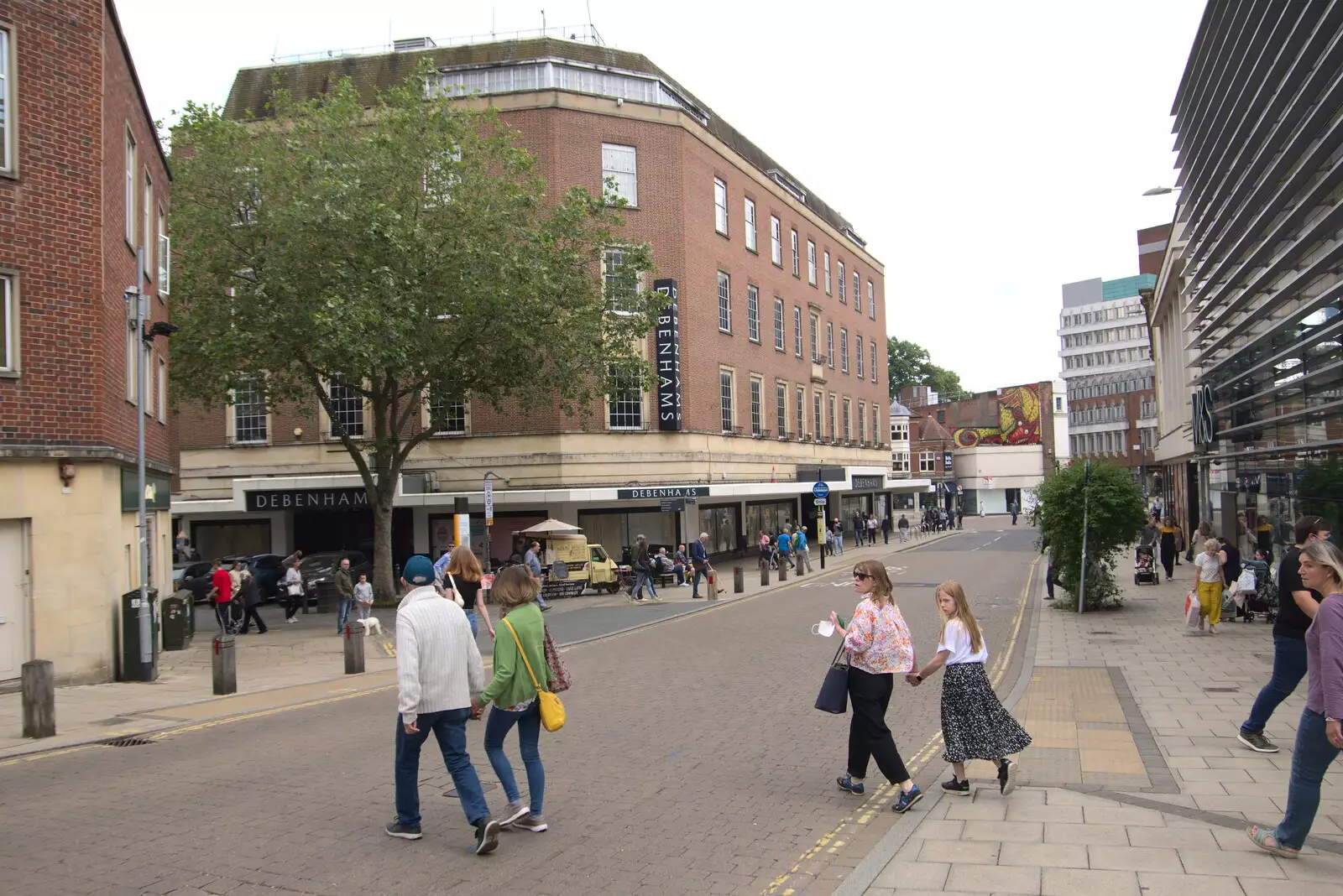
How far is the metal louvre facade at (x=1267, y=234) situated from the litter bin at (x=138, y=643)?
53.3ft

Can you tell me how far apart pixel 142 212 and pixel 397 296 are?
5.15 metres

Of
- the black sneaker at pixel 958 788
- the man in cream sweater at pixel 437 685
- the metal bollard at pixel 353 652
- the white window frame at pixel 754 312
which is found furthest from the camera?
the white window frame at pixel 754 312

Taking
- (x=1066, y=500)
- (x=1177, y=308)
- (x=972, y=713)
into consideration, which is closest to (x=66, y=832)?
(x=972, y=713)

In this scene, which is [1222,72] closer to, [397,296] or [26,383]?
[397,296]

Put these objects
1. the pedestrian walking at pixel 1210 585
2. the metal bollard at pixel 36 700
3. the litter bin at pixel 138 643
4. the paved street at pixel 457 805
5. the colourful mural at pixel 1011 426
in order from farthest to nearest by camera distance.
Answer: the colourful mural at pixel 1011 426 → the pedestrian walking at pixel 1210 585 → the litter bin at pixel 138 643 → the metal bollard at pixel 36 700 → the paved street at pixel 457 805

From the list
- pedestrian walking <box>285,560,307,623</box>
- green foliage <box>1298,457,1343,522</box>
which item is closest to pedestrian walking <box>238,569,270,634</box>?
pedestrian walking <box>285,560,307,623</box>

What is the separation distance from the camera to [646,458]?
1359 inches

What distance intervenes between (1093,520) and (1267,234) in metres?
5.82

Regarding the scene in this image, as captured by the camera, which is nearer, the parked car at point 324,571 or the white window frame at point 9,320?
the white window frame at point 9,320

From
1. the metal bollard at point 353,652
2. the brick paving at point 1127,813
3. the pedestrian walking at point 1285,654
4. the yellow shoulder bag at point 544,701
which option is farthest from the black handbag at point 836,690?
the metal bollard at point 353,652

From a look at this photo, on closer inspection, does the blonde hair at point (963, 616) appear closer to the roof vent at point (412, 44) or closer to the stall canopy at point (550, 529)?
the stall canopy at point (550, 529)

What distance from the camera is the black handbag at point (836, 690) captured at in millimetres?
6977

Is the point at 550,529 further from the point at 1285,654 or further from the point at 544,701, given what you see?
the point at 544,701

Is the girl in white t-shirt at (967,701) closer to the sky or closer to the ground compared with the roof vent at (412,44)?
closer to the ground
